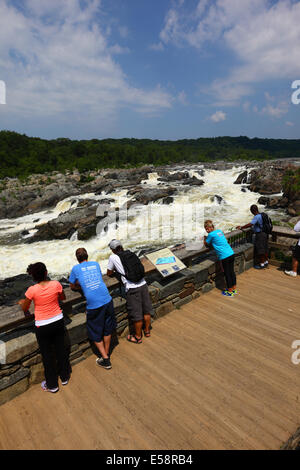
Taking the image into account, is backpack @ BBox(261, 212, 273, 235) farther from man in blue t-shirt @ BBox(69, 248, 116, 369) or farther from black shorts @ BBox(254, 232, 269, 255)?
man in blue t-shirt @ BBox(69, 248, 116, 369)

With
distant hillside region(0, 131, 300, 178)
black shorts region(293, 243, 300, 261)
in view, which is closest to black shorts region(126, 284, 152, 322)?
black shorts region(293, 243, 300, 261)

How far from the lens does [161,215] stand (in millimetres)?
19281

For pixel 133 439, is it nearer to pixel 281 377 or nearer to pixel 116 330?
pixel 116 330

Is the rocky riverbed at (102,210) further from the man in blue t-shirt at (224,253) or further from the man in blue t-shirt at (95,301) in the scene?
the man in blue t-shirt at (224,253)

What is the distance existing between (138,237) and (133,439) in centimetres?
1317

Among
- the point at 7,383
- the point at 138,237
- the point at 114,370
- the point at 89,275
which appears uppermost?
the point at 89,275

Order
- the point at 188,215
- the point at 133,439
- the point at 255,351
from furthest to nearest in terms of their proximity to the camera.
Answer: the point at 188,215 → the point at 255,351 → the point at 133,439

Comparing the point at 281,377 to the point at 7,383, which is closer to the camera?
the point at 7,383

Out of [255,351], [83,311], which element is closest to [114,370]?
[83,311]

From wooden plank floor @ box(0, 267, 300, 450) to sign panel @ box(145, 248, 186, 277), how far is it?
39.2 inches

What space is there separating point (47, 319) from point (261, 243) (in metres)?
5.48

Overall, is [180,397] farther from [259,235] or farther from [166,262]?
[259,235]

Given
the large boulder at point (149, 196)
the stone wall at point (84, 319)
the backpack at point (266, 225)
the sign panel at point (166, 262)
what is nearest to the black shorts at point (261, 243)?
the backpack at point (266, 225)

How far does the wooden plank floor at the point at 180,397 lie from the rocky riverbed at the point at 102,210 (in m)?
7.80
